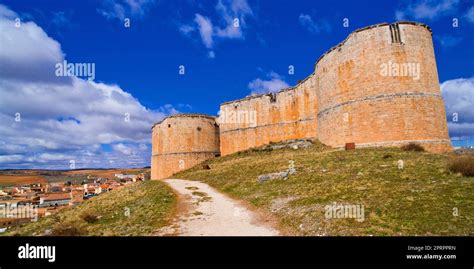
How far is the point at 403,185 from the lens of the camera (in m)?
12.5

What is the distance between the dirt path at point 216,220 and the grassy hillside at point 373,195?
1114mm

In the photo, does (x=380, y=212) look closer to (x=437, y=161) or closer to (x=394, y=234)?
(x=394, y=234)

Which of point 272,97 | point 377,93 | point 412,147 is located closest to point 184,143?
point 272,97

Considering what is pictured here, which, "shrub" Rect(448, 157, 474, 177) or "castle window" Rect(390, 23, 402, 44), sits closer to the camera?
"shrub" Rect(448, 157, 474, 177)

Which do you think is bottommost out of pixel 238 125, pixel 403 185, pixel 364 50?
pixel 403 185

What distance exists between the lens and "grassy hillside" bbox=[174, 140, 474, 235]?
8531mm

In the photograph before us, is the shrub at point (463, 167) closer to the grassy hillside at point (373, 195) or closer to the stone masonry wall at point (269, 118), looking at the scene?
the grassy hillside at point (373, 195)

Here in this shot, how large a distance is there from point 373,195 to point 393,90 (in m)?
17.4

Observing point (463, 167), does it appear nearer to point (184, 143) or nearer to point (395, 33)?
point (395, 33)

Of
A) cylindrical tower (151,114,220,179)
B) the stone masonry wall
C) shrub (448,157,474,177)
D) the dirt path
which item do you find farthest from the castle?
the dirt path

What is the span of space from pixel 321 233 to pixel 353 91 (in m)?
22.3

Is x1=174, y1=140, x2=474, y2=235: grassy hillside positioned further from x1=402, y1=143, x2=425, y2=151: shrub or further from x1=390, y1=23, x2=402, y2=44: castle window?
x1=390, y1=23, x2=402, y2=44: castle window

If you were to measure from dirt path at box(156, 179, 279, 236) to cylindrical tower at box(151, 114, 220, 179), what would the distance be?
28790 mm
